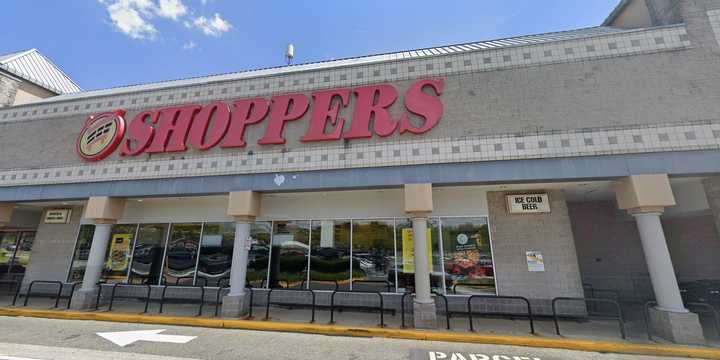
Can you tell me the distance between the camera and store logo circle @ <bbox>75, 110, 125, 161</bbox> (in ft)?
37.3

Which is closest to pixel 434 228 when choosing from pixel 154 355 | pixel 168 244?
pixel 154 355

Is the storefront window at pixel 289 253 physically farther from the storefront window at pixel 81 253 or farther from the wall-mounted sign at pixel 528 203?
the storefront window at pixel 81 253

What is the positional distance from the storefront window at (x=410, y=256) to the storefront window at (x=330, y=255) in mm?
1646

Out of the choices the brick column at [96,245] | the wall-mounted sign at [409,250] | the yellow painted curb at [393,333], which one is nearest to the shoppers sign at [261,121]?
the brick column at [96,245]

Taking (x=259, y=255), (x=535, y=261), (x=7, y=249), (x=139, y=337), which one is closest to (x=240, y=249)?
(x=259, y=255)

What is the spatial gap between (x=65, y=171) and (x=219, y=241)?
6.64 metres

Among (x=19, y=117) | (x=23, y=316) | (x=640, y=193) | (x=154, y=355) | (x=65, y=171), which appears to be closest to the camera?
(x=154, y=355)

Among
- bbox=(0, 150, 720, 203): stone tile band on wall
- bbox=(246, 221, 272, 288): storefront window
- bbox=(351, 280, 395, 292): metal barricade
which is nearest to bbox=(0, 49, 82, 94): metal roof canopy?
bbox=(0, 150, 720, 203): stone tile band on wall

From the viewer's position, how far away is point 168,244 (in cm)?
1227

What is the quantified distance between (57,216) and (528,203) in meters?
19.9

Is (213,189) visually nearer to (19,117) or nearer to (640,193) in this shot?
(19,117)

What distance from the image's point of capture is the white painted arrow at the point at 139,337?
7.29 metres

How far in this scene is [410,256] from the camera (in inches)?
410

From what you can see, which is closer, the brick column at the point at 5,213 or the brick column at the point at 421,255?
the brick column at the point at 421,255
